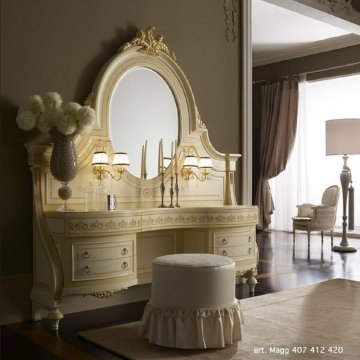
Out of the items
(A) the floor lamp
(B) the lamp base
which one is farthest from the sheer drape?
(B) the lamp base

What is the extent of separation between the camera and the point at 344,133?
673 cm

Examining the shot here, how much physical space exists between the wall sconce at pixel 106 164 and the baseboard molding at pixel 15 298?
0.85 metres

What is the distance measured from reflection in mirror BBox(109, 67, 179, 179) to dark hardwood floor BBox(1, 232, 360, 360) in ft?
3.85

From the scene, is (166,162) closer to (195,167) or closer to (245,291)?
(195,167)

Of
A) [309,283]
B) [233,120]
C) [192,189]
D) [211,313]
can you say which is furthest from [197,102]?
[211,313]

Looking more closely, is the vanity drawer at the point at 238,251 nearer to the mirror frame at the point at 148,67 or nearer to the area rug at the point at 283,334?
the area rug at the point at 283,334

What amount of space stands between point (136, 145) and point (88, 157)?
1.49 ft

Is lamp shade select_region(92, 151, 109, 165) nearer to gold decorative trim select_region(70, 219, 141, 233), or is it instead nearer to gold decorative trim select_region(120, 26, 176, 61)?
gold decorative trim select_region(70, 219, 141, 233)

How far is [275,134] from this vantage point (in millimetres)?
8555

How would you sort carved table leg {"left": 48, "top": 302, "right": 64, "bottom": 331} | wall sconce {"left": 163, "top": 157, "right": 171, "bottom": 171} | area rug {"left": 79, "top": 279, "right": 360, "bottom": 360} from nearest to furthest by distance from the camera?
1. area rug {"left": 79, "top": 279, "right": 360, "bottom": 360}
2. carved table leg {"left": 48, "top": 302, "right": 64, "bottom": 331}
3. wall sconce {"left": 163, "top": 157, "right": 171, "bottom": 171}

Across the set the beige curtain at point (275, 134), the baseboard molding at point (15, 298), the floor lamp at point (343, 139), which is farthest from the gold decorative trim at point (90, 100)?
the beige curtain at point (275, 134)

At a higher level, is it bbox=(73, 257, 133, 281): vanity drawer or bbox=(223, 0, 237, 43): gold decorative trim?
bbox=(223, 0, 237, 43): gold decorative trim

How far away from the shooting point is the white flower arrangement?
3.33 metres

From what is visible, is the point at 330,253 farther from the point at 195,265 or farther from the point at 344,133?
the point at 195,265
